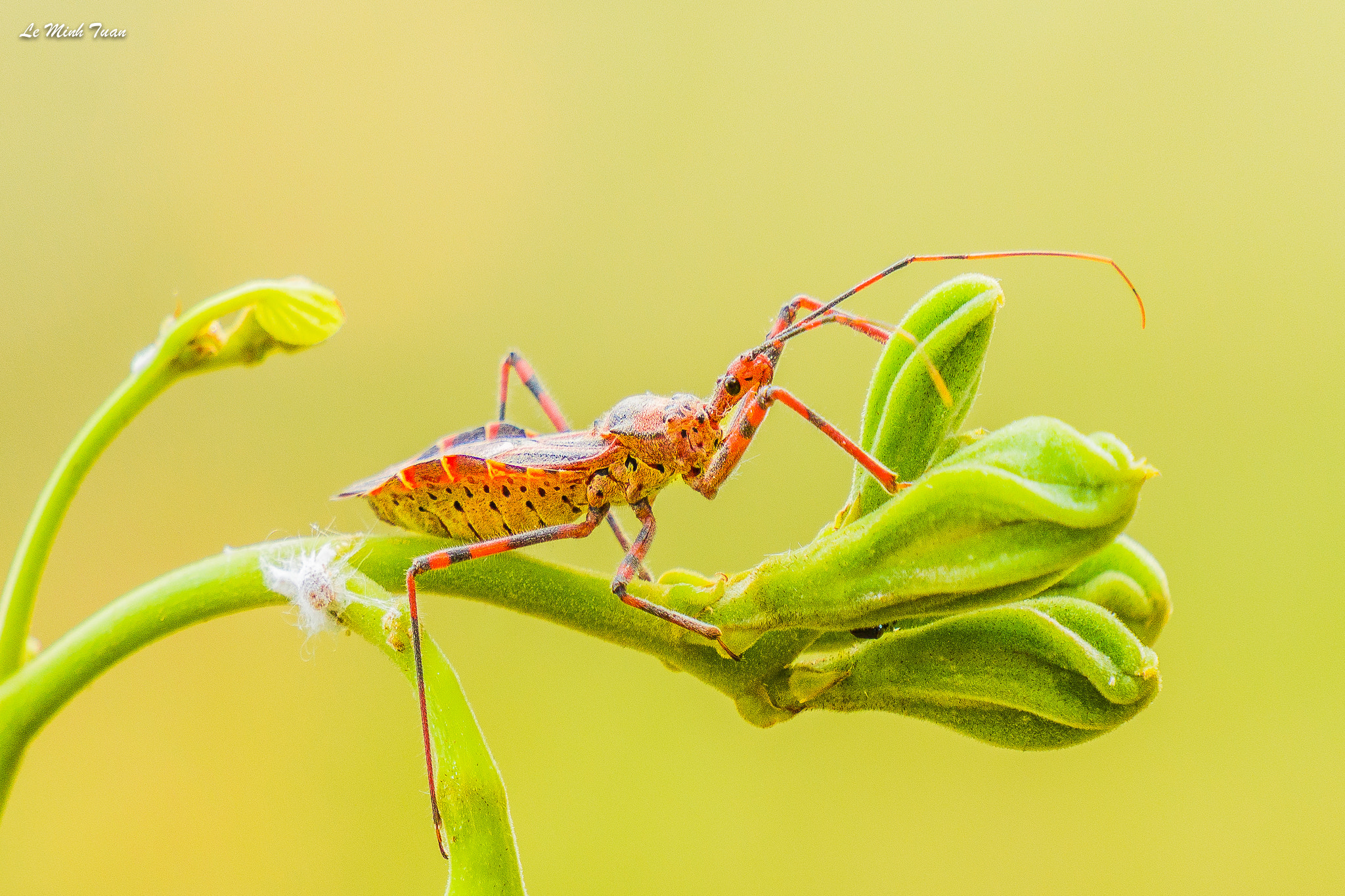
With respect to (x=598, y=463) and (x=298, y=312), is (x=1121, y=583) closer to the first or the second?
(x=598, y=463)

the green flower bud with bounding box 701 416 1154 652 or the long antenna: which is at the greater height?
the long antenna

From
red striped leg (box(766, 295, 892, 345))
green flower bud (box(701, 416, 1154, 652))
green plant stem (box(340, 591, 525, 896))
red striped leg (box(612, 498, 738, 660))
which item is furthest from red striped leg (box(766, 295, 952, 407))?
green plant stem (box(340, 591, 525, 896))

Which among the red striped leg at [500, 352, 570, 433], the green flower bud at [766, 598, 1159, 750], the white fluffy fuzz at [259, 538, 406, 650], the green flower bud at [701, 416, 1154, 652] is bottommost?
the green flower bud at [766, 598, 1159, 750]

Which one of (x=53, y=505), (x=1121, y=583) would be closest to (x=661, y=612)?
(x=1121, y=583)

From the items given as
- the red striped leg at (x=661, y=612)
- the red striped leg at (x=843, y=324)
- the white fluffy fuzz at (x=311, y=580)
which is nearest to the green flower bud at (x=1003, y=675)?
the red striped leg at (x=661, y=612)

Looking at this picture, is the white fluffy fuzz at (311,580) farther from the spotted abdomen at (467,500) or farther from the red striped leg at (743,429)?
the red striped leg at (743,429)

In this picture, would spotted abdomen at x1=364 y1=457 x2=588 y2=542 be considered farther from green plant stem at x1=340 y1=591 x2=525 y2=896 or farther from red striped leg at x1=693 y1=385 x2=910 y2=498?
green plant stem at x1=340 y1=591 x2=525 y2=896
